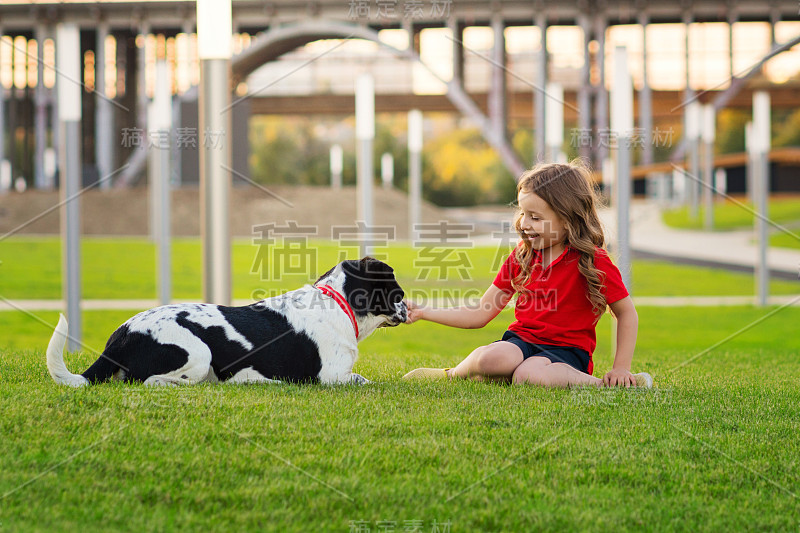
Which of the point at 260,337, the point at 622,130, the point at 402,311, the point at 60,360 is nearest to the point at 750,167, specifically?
the point at 622,130

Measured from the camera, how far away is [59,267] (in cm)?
1941

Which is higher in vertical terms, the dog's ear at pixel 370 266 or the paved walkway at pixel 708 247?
the dog's ear at pixel 370 266

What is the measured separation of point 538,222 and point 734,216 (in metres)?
31.7

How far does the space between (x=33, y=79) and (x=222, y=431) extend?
58234 mm

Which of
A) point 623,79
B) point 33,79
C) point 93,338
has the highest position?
point 33,79

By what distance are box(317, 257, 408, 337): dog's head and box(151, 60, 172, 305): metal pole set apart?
5.79m

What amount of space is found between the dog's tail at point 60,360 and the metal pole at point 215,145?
1.84 m

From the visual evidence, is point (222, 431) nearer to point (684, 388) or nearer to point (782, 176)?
point (684, 388)

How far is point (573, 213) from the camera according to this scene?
5.42 metres

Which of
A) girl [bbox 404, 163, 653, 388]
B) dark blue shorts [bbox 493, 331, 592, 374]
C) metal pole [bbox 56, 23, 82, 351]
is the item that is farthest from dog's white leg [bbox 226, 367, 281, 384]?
metal pole [bbox 56, 23, 82, 351]

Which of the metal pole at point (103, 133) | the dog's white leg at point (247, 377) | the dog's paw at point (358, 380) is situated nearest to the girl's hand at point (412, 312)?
the dog's paw at point (358, 380)

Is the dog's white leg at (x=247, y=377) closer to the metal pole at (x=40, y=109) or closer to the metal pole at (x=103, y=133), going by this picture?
the metal pole at (x=40, y=109)

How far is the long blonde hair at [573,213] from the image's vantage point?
17.5 feet

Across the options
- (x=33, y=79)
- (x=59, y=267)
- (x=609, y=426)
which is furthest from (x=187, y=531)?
(x=33, y=79)
